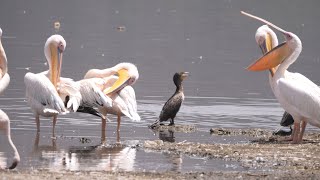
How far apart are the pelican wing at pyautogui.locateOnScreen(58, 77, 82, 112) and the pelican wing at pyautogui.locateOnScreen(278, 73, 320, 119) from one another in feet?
9.70

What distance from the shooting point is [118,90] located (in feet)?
46.3

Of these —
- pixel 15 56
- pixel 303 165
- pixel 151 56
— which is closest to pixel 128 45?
pixel 151 56

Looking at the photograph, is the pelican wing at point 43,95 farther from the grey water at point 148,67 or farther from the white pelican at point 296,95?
the white pelican at point 296,95

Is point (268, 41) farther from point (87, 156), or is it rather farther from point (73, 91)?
point (87, 156)

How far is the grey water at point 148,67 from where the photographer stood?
38.2ft

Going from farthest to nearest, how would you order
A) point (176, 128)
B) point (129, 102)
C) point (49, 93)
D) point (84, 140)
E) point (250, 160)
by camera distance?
1. point (176, 128)
2. point (129, 102)
3. point (49, 93)
4. point (84, 140)
5. point (250, 160)

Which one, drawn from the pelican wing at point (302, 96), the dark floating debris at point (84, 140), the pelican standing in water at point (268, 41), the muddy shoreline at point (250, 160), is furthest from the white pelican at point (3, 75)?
the pelican wing at point (302, 96)

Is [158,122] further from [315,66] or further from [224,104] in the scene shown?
[315,66]

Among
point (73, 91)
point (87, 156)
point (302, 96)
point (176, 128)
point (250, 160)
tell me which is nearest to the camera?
point (250, 160)

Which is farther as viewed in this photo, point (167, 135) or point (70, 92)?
point (167, 135)

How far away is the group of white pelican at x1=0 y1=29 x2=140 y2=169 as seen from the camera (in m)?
13.2

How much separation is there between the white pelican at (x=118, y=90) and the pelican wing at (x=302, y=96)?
7.97 feet

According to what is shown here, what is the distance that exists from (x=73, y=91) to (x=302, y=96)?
3381mm

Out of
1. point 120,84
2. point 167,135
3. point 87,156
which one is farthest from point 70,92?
point 87,156
